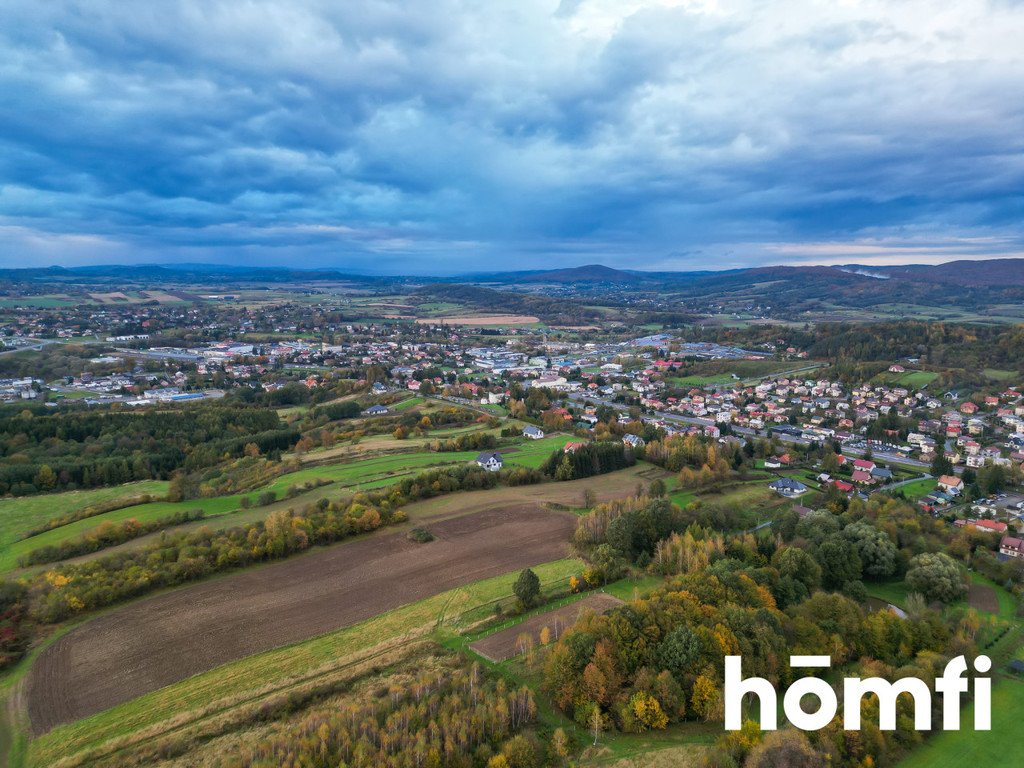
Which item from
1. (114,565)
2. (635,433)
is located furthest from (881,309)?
(114,565)

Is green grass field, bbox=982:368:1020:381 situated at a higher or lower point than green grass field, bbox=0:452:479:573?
higher

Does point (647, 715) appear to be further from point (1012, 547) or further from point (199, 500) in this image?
point (199, 500)

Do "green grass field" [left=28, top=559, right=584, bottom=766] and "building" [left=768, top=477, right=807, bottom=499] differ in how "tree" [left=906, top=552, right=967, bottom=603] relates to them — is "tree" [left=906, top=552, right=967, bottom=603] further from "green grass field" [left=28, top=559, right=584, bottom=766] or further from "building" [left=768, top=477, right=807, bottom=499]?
"green grass field" [left=28, top=559, right=584, bottom=766]

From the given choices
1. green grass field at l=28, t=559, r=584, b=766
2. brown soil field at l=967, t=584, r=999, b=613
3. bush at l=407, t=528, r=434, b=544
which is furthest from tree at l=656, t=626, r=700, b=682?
Answer: brown soil field at l=967, t=584, r=999, b=613

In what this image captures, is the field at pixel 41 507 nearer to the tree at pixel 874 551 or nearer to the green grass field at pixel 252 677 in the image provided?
the green grass field at pixel 252 677

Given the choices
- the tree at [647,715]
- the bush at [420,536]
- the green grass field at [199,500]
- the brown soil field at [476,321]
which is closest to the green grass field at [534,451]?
the green grass field at [199,500]

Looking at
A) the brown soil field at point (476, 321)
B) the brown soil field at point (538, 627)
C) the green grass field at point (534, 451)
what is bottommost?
the brown soil field at point (538, 627)
